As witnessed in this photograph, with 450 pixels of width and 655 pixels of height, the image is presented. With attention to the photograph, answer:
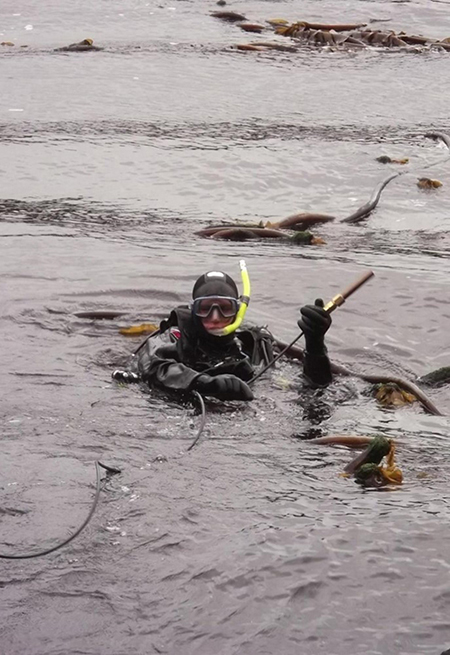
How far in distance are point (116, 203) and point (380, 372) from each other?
17.2 ft

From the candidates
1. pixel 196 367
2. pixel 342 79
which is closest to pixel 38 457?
pixel 196 367

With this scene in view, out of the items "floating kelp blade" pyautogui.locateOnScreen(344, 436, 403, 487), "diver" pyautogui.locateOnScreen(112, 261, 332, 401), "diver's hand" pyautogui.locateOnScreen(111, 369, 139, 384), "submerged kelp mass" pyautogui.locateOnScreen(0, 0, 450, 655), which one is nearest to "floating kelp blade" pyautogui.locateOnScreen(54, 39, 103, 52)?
"submerged kelp mass" pyautogui.locateOnScreen(0, 0, 450, 655)

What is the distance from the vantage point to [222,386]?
27.2 feet

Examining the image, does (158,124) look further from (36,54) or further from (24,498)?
(24,498)

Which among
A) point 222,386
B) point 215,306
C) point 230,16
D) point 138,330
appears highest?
point 215,306

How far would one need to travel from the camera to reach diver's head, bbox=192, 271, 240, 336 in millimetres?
8422

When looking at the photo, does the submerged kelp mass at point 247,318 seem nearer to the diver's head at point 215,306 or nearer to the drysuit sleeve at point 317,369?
the drysuit sleeve at point 317,369

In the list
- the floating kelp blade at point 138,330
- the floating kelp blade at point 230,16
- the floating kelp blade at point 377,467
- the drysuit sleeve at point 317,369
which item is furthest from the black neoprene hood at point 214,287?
the floating kelp blade at point 230,16

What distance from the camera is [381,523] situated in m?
6.89

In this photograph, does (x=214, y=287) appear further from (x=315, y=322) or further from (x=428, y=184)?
(x=428, y=184)

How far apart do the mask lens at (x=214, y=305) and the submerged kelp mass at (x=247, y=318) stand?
612 mm

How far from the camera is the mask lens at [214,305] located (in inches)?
332

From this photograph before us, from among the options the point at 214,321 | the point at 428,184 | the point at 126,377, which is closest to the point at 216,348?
the point at 214,321

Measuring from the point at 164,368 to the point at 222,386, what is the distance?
0.46 metres
